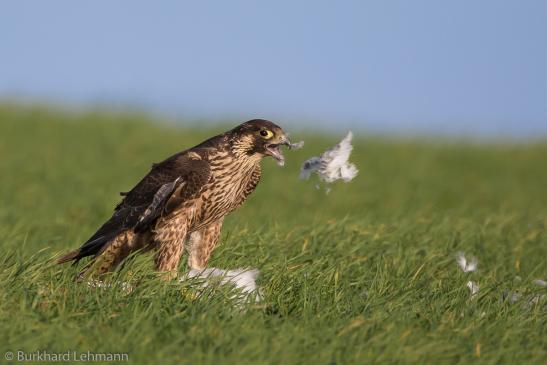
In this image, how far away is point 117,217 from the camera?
25.6 feet

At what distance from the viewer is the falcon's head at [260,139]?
24.3 ft

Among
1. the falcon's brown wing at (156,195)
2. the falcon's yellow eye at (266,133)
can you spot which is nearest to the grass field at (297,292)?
the falcon's brown wing at (156,195)

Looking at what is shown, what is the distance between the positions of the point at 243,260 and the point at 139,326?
2241 millimetres

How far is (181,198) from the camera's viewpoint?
738cm

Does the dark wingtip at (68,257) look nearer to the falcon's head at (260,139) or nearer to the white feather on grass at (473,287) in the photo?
the falcon's head at (260,139)

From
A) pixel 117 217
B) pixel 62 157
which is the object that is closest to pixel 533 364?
pixel 117 217

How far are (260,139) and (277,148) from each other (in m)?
0.16

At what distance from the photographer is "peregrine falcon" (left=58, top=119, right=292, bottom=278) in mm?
7383

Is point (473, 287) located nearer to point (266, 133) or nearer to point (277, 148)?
point (277, 148)

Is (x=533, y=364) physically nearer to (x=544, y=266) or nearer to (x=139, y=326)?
(x=139, y=326)

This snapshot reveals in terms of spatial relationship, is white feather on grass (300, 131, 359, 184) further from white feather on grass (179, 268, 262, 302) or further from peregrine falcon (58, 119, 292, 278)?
white feather on grass (179, 268, 262, 302)

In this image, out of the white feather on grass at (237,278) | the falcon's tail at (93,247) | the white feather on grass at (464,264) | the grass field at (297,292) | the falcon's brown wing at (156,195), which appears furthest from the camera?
the white feather on grass at (464,264)

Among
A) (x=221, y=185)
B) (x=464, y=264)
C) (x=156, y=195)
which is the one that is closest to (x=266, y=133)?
(x=221, y=185)

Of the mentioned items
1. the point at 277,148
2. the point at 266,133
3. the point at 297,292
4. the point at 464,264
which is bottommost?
the point at 464,264
